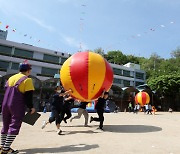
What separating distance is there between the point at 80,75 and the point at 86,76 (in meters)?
0.22

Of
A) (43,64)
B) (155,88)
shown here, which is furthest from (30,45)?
(155,88)

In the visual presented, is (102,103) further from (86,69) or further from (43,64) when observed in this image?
(43,64)

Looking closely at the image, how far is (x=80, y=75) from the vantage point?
24.9ft

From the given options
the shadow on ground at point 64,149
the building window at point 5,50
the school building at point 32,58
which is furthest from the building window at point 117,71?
the shadow on ground at point 64,149

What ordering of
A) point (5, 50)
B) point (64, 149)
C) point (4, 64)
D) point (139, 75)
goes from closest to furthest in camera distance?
point (64, 149)
point (4, 64)
point (5, 50)
point (139, 75)

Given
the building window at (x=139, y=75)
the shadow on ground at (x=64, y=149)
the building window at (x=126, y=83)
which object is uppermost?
the building window at (x=139, y=75)

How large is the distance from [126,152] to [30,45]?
3750 cm

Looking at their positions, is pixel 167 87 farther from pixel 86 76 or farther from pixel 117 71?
pixel 86 76

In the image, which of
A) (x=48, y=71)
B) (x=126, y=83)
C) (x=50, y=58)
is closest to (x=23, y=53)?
(x=50, y=58)

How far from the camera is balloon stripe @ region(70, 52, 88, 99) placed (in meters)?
7.56

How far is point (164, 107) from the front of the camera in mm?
40375

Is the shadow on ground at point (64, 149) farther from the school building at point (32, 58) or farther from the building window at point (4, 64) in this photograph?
the building window at point (4, 64)

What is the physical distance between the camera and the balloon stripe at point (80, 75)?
756 centimetres

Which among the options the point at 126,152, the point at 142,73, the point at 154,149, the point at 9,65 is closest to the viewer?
the point at 126,152
